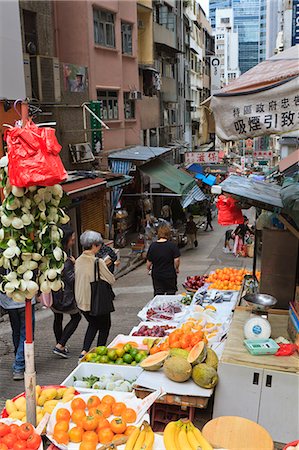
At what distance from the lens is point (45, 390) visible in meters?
4.83

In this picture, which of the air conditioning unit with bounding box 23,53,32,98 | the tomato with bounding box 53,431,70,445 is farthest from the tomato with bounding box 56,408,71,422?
the air conditioning unit with bounding box 23,53,32,98

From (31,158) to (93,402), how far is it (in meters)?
2.57

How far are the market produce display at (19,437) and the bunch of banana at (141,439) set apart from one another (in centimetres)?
78

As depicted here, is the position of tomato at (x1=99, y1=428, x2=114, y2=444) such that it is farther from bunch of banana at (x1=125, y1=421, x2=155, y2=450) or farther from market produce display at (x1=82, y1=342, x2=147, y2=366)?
market produce display at (x1=82, y1=342, x2=147, y2=366)

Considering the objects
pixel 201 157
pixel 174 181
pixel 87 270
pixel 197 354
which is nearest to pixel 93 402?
pixel 197 354

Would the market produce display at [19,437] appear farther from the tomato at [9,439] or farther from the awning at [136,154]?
the awning at [136,154]

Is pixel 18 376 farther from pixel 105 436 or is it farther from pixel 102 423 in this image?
pixel 105 436

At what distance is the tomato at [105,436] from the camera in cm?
395

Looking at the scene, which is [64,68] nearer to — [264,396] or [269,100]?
[269,100]

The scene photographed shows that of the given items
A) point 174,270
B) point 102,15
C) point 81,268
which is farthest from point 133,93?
point 81,268

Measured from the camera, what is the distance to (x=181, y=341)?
218 inches

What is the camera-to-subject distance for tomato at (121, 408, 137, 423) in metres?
4.22

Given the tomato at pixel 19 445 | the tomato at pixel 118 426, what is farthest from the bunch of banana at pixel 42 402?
the tomato at pixel 118 426

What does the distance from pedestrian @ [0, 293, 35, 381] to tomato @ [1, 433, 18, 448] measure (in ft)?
8.58
